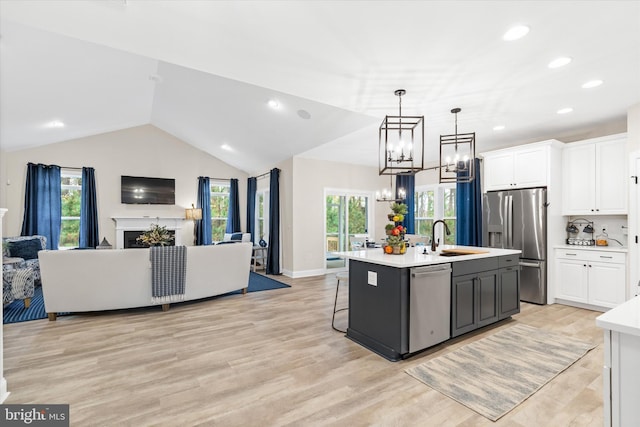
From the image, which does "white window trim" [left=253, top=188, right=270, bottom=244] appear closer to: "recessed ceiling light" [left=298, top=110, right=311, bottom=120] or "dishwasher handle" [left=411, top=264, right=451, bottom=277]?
"recessed ceiling light" [left=298, top=110, right=311, bottom=120]

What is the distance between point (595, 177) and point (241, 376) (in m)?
5.32

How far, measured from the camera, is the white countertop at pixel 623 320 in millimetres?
1077

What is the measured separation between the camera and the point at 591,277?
4258 millimetres

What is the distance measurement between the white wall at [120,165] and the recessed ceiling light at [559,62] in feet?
26.1

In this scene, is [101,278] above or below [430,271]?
below

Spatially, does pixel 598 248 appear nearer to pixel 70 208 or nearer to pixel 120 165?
pixel 120 165

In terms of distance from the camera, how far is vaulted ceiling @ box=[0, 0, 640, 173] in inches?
89.8

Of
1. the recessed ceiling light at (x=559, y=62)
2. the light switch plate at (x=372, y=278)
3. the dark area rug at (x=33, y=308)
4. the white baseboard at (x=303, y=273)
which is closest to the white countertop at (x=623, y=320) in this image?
the light switch plate at (x=372, y=278)

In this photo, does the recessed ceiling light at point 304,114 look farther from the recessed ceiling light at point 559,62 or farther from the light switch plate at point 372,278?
the recessed ceiling light at point 559,62

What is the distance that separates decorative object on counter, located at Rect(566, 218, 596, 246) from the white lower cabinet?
296mm

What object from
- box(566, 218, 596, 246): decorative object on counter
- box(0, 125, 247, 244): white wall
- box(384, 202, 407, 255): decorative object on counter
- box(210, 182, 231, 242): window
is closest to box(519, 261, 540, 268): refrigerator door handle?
box(566, 218, 596, 246): decorative object on counter

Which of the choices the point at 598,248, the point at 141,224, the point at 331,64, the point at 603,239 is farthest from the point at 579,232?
the point at 141,224

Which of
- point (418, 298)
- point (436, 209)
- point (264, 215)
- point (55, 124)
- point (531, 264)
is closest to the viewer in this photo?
point (418, 298)

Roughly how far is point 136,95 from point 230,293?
421 centimetres
